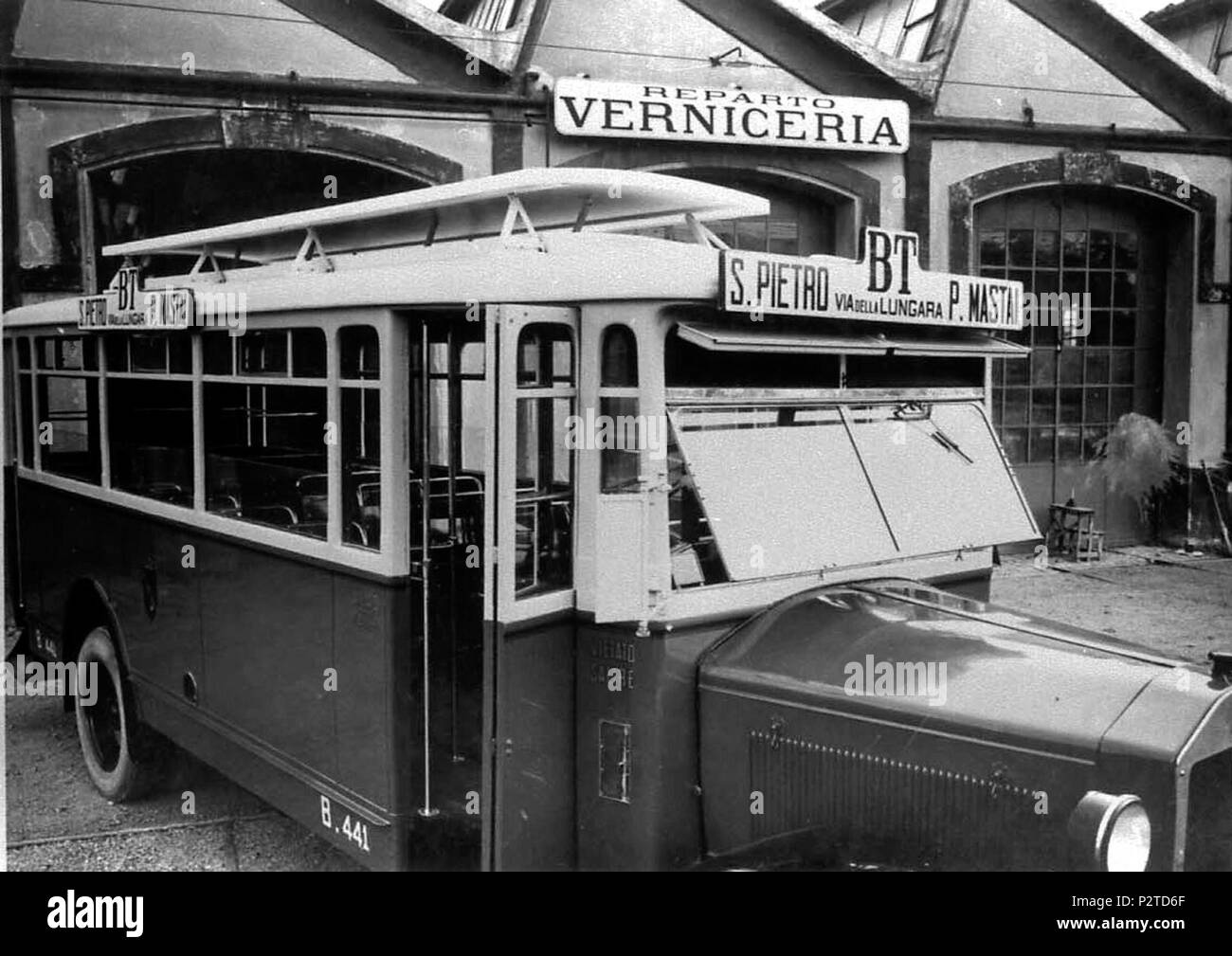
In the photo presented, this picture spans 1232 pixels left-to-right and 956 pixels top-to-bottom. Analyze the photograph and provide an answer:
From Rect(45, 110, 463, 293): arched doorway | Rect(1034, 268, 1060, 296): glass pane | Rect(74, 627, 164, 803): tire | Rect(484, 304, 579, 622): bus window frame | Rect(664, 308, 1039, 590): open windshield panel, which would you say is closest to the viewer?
Rect(484, 304, 579, 622): bus window frame

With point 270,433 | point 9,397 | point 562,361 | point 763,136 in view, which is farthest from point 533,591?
point 763,136

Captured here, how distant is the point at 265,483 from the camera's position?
4.89m

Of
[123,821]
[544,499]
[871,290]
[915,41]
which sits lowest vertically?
[123,821]

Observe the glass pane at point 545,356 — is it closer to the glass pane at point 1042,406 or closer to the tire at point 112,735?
the tire at point 112,735

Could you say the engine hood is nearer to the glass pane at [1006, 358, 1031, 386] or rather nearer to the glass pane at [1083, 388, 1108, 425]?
the glass pane at [1006, 358, 1031, 386]

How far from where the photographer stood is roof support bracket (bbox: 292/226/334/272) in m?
4.93

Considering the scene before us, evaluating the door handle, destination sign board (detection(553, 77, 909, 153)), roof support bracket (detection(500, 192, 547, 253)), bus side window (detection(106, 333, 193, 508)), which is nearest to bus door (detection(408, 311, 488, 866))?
roof support bracket (detection(500, 192, 547, 253))

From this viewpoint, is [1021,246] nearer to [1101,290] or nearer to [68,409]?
[1101,290]

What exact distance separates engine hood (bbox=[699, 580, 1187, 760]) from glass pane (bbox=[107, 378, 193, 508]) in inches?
107

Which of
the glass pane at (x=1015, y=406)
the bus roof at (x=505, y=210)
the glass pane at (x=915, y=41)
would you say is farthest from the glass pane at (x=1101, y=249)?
the bus roof at (x=505, y=210)

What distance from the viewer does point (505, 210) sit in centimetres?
459

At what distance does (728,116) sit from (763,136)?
402 millimetres

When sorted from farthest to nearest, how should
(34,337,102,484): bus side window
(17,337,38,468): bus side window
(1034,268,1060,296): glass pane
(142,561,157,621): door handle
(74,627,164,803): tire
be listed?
(1034,268,1060,296): glass pane, (17,337,38,468): bus side window, (34,337,102,484): bus side window, (74,627,164,803): tire, (142,561,157,621): door handle

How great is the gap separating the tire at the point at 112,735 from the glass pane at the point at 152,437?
2.97ft
